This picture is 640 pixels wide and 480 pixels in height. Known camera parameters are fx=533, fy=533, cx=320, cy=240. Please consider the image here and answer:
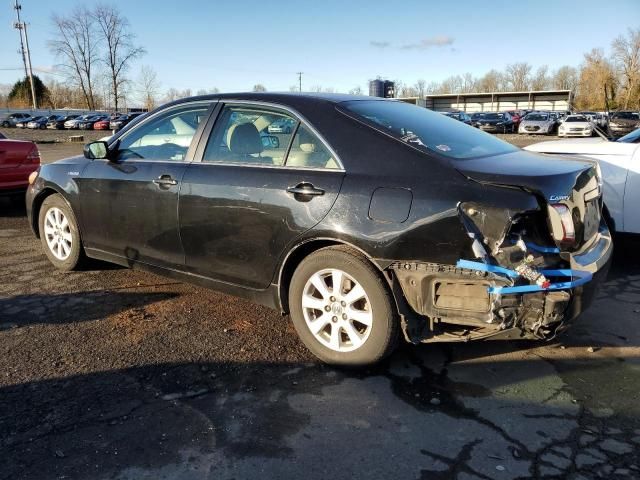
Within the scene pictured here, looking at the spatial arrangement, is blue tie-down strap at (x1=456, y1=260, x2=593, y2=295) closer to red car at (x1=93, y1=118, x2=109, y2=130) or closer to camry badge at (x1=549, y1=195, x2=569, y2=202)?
camry badge at (x1=549, y1=195, x2=569, y2=202)

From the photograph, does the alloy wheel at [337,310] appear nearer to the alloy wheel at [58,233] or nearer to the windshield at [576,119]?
the alloy wheel at [58,233]

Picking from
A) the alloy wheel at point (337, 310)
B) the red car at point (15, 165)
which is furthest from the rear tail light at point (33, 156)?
the alloy wheel at point (337, 310)

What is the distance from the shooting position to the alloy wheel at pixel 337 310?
3.23 meters

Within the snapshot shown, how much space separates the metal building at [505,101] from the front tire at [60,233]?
7969 cm

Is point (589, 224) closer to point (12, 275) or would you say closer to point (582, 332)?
point (582, 332)

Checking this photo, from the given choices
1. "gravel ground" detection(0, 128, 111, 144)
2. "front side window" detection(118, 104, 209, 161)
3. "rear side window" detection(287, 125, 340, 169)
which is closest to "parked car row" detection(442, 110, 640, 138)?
"gravel ground" detection(0, 128, 111, 144)

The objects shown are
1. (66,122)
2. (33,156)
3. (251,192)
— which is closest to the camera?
(251,192)

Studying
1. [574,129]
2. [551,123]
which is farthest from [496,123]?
[574,129]

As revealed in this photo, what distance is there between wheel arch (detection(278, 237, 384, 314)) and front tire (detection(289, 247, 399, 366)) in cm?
4

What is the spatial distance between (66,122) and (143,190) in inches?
2460

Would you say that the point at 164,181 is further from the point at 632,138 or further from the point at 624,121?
the point at 624,121

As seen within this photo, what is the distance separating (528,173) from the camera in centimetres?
299

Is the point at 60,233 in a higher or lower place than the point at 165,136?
lower

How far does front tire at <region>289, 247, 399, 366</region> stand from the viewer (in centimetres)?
313
